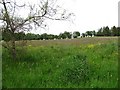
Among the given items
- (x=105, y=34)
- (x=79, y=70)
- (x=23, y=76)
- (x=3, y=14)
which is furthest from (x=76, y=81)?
(x=105, y=34)

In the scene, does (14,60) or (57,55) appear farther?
(57,55)

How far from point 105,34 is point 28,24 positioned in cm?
1473

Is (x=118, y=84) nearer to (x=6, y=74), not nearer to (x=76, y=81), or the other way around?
(x=76, y=81)

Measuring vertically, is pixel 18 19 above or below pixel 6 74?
above

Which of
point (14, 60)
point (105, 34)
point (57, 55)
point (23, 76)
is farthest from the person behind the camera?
point (105, 34)

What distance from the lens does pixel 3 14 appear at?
13.7 m

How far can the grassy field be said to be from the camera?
10.5 meters

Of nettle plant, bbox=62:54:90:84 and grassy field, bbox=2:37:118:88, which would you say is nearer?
grassy field, bbox=2:37:118:88

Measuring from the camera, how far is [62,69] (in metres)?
11.9

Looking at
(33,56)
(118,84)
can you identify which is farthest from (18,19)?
(118,84)

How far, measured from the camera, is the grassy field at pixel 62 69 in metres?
10.5

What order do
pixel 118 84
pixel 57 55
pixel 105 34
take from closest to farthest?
pixel 118 84 < pixel 57 55 < pixel 105 34

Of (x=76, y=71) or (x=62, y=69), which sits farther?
(x=62, y=69)

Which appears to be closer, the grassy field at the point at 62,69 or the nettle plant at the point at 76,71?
the grassy field at the point at 62,69
